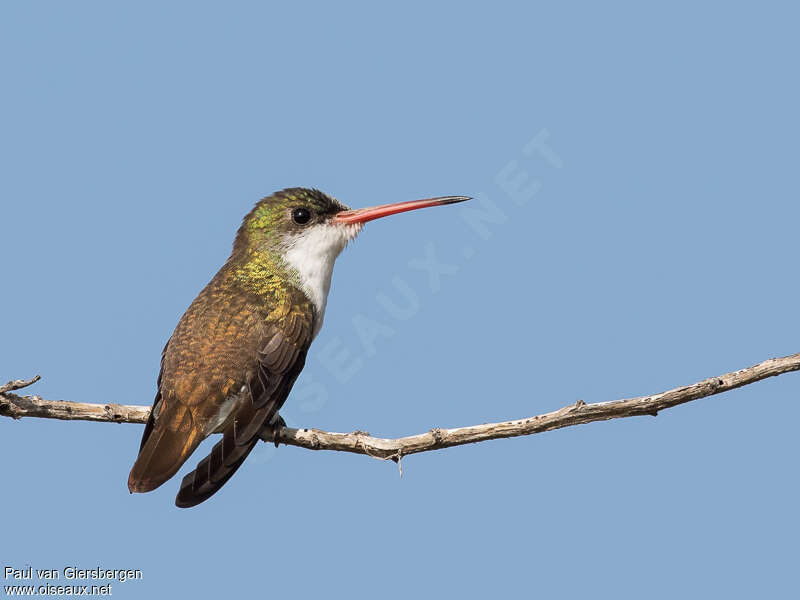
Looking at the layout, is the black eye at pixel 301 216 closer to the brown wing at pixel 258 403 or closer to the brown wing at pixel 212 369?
the brown wing at pixel 212 369

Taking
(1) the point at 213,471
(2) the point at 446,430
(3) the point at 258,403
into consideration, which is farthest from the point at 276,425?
(2) the point at 446,430

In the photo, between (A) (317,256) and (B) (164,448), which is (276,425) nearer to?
(B) (164,448)

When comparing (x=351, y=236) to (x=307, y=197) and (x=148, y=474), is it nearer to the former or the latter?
(x=307, y=197)

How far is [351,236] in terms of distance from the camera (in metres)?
8.97

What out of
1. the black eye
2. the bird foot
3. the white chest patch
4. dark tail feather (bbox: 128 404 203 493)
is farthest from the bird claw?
the black eye

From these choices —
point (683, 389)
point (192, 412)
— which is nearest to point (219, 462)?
point (192, 412)

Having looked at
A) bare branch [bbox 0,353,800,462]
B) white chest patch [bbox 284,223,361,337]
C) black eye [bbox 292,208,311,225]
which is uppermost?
black eye [bbox 292,208,311,225]

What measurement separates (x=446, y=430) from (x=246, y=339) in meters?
2.17

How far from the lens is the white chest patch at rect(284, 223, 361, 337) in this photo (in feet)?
27.8

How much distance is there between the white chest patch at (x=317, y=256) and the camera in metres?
8.48

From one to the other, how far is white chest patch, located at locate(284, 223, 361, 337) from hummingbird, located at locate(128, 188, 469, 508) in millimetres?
10

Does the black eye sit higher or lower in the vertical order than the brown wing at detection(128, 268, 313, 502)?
higher

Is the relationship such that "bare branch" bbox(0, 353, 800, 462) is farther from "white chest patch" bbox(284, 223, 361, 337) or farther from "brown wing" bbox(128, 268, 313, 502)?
"white chest patch" bbox(284, 223, 361, 337)

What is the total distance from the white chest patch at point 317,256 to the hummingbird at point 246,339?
10mm
